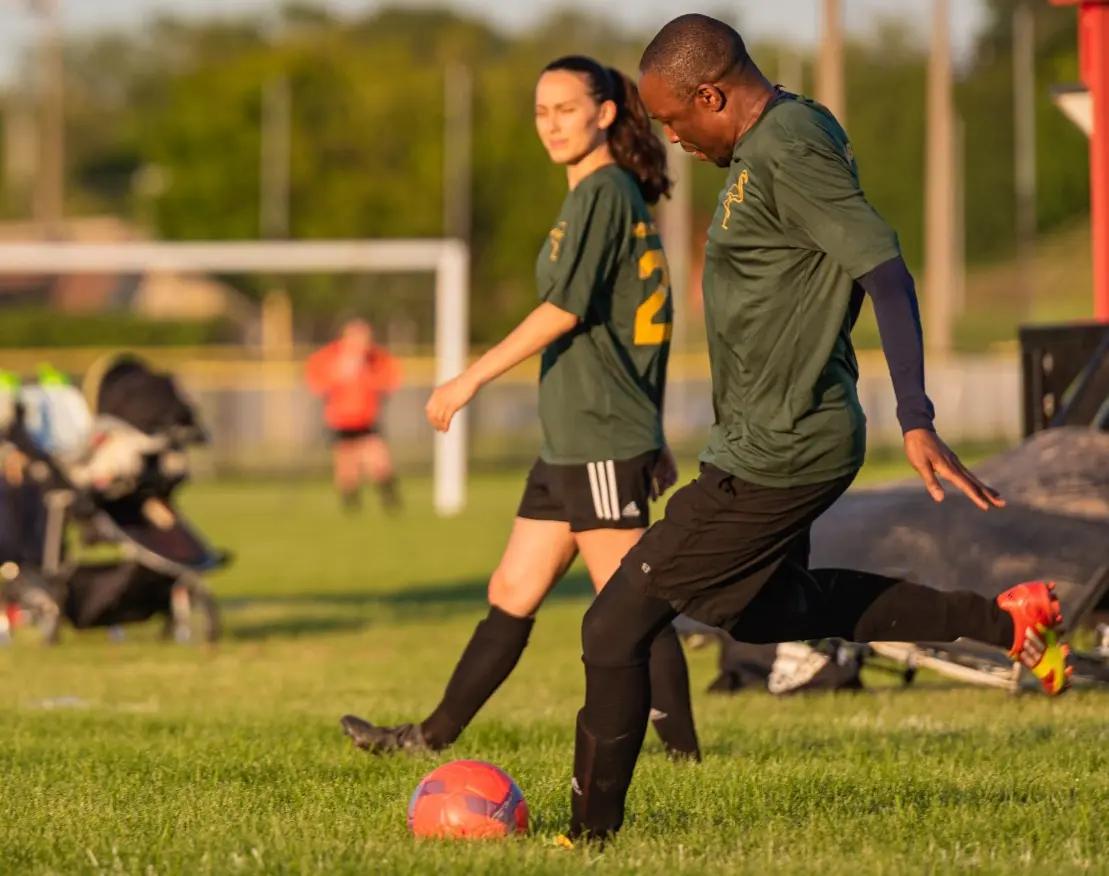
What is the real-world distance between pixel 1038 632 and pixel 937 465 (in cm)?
114

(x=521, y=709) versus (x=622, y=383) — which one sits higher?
(x=622, y=383)

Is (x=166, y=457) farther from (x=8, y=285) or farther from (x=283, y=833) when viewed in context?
(x=8, y=285)

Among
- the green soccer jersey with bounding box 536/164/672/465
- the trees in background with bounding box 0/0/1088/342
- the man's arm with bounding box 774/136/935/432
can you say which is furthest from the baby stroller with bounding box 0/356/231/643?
the trees in background with bounding box 0/0/1088/342

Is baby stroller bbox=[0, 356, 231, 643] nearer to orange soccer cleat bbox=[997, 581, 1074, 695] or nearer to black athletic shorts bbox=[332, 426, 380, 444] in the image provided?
orange soccer cleat bbox=[997, 581, 1074, 695]

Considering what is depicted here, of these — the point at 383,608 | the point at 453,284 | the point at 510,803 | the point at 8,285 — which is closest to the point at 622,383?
the point at 510,803

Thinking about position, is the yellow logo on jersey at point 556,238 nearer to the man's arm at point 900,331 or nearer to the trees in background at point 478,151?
the man's arm at point 900,331

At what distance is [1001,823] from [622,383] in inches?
72.8

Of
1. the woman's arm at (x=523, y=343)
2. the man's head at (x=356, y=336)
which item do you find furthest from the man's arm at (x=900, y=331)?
the man's head at (x=356, y=336)

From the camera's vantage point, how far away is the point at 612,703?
5.13 m

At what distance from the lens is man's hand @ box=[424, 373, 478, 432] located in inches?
235

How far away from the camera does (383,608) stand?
535 inches

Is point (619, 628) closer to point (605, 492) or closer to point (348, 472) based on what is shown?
point (605, 492)

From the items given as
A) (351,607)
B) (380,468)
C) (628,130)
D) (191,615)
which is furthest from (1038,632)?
(380,468)

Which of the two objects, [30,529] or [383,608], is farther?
[383,608]
